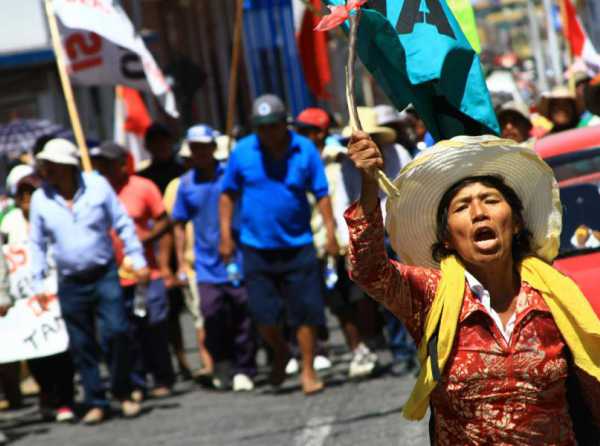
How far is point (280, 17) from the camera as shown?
29531 mm

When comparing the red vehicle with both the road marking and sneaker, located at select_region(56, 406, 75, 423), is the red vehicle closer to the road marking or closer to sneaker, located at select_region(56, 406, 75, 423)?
the road marking

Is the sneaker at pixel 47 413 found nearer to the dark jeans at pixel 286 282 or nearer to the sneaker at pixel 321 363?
the dark jeans at pixel 286 282

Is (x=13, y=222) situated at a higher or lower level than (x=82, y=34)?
Result: lower

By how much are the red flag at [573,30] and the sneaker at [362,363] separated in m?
5.69

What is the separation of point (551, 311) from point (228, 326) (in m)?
8.00

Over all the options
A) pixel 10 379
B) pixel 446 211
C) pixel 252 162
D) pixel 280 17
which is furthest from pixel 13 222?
pixel 280 17

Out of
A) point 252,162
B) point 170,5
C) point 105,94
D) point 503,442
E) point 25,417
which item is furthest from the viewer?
point 170,5

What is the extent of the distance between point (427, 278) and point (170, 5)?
98.5 ft

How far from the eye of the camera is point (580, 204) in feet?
25.3

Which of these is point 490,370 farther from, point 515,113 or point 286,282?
point 286,282

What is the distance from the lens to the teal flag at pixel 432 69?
598cm

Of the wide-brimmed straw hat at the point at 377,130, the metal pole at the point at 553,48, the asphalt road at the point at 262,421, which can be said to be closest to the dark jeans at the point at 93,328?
the asphalt road at the point at 262,421

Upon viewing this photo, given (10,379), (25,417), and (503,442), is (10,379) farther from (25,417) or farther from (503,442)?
(503,442)

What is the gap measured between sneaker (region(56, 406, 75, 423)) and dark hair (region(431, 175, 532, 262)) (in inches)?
283
